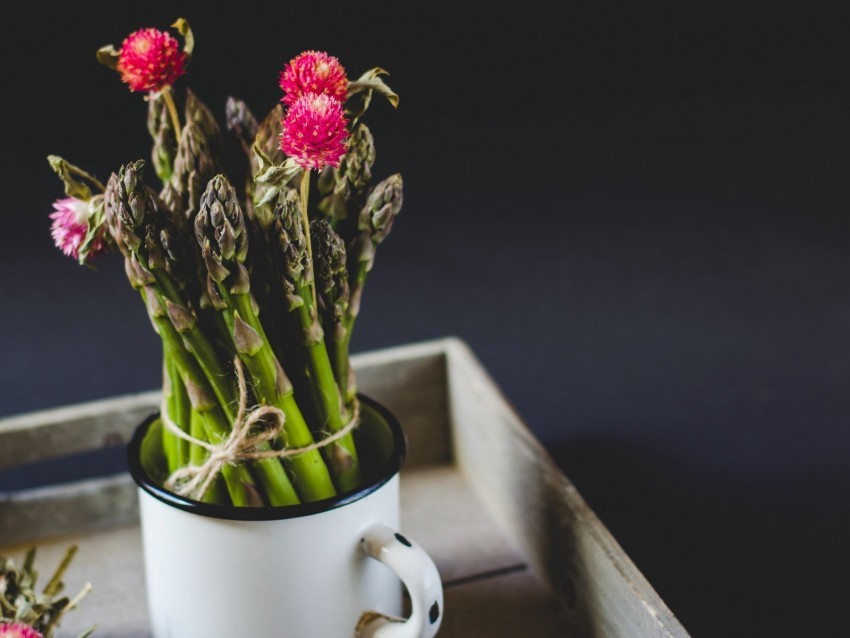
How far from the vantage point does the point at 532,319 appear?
130 centimetres

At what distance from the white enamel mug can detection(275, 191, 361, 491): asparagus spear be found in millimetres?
27

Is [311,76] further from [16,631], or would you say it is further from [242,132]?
[16,631]

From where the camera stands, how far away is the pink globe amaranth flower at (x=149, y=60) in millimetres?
532

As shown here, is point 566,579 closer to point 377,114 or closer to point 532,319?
point 532,319

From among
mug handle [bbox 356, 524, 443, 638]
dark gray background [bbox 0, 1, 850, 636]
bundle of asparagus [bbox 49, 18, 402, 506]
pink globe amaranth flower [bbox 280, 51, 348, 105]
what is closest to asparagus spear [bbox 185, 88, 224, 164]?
bundle of asparagus [bbox 49, 18, 402, 506]

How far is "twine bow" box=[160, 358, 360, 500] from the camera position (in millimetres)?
530

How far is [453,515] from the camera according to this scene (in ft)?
2.57

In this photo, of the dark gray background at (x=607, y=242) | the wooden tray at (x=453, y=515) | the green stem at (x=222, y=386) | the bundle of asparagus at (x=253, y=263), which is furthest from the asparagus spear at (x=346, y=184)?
the dark gray background at (x=607, y=242)

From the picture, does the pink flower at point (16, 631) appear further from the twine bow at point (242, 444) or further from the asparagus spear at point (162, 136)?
the asparagus spear at point (162, 136)

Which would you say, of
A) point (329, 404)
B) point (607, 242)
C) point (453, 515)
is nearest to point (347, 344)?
point (329, 404)

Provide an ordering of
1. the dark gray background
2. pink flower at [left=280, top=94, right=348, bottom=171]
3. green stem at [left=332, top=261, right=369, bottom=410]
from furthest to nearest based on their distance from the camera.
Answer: the dark gray background
green stem at [left=332, top=261, right=369, bottom=410]
pink flower at [left=280, top=94, right=348, bottom=171]

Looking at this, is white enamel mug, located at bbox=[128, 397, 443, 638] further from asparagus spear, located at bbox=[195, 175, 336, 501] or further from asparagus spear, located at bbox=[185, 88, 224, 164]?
asparagus spear, located at bbox=[185, 88, 224, 164]

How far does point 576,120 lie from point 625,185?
19 cm

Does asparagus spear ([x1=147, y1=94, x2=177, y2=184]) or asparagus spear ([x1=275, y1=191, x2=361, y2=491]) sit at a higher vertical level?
asparagus spear ([x1=147, y1=94, x2=177, y2=184])
